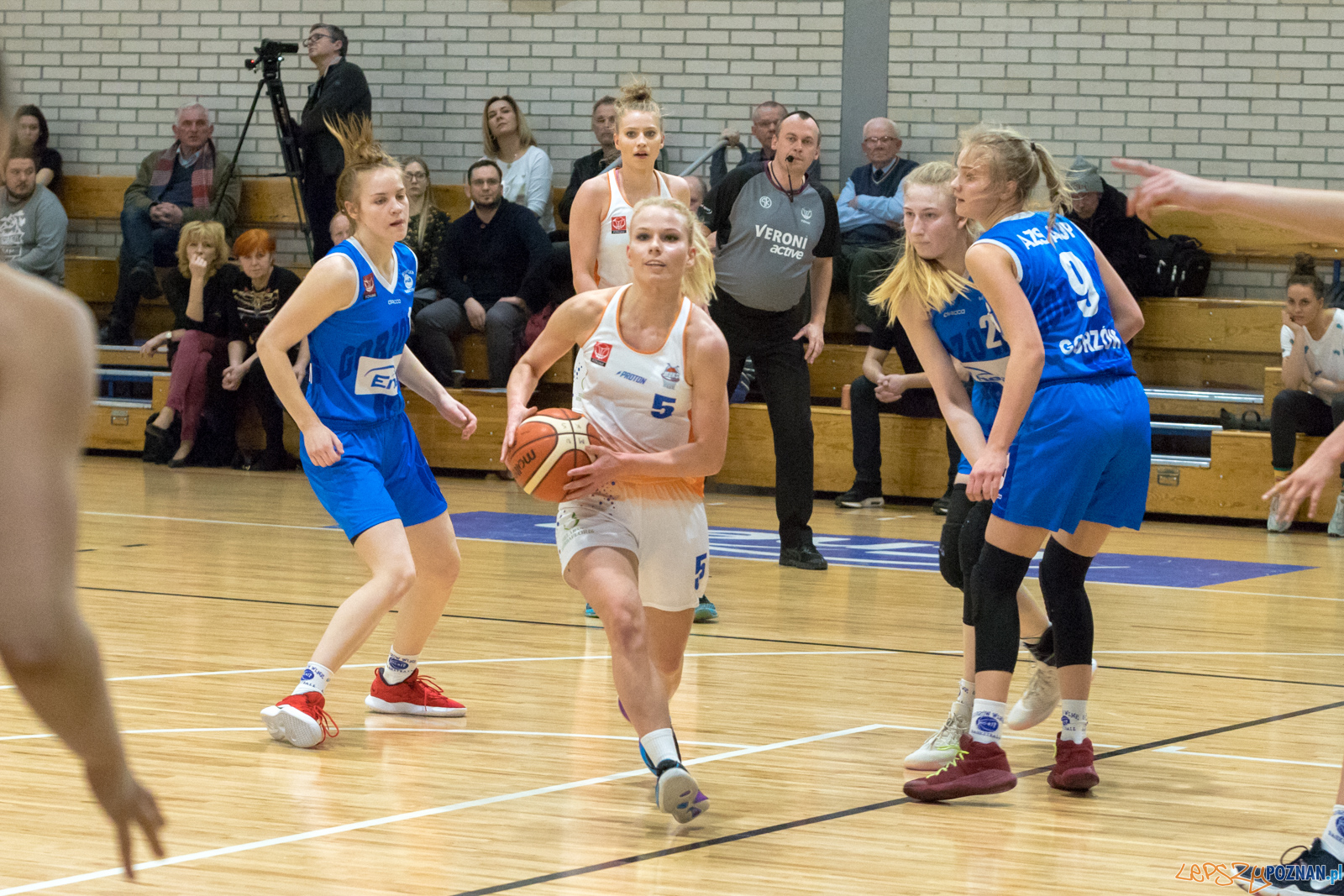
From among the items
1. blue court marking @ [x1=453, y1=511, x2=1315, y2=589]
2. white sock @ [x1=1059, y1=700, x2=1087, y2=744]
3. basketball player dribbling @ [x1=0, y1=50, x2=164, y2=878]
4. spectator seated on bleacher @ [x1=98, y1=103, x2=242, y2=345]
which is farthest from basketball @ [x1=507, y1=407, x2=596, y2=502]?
spectator seated on bleacher @ [x1=98, y1=103, x2=242, y2=345]

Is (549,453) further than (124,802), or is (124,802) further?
(549,453)

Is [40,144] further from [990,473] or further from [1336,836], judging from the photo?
[1336,836]

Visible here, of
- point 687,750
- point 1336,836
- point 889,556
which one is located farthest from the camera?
point 889,556

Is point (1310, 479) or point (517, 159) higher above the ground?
point (517, 159)

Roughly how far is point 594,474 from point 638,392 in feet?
1.00

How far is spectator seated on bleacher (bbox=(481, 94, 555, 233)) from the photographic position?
11.5 m

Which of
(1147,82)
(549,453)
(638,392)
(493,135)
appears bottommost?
(549,453)

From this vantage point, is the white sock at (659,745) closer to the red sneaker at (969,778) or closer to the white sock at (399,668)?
the red sneaker at (969,778)

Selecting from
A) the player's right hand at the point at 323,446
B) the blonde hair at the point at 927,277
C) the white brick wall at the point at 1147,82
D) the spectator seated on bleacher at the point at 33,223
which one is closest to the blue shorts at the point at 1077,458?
the blonde hair at the point at 927,277

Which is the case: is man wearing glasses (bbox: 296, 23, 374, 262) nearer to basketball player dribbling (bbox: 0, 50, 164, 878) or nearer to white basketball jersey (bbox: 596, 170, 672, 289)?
white basketball jersey (bbox: 596, 170, 672, 289)

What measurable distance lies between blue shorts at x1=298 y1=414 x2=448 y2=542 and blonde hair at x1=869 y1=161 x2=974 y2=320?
1357 mm

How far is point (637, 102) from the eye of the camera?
5824mm

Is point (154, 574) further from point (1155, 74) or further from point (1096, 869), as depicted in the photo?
point (1155, 74)

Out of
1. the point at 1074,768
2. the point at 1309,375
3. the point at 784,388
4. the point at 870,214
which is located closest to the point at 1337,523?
the point at 1309,375
